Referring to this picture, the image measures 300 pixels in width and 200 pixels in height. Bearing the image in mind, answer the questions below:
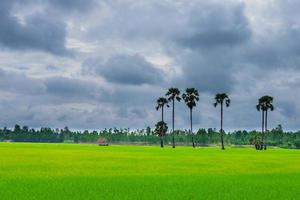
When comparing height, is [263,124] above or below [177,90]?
below

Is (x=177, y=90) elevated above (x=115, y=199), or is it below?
above

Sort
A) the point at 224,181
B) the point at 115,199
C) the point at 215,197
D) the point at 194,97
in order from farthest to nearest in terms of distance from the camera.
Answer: the point at 194,97 → the point at 224,181 → the point at 215,197 → the point at 115,199

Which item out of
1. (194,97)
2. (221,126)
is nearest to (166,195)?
(221,126)

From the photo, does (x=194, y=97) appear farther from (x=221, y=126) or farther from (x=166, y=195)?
(x=166, y=195)

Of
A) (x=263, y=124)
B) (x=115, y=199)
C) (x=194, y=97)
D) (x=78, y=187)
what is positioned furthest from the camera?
(x=194, y=97)

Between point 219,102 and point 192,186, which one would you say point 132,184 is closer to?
point 192,186

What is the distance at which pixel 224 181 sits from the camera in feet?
120

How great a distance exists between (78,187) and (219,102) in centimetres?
14092

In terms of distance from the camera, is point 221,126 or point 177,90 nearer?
point 221,126

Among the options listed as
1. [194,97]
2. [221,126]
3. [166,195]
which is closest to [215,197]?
[166,195]

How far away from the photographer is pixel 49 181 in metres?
33.9

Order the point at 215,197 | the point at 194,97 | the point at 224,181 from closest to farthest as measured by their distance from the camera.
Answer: the point at 215,197, the point at 224,181, the point at 194,97

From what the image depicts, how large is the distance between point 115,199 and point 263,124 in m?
140

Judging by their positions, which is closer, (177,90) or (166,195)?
(166,195)
